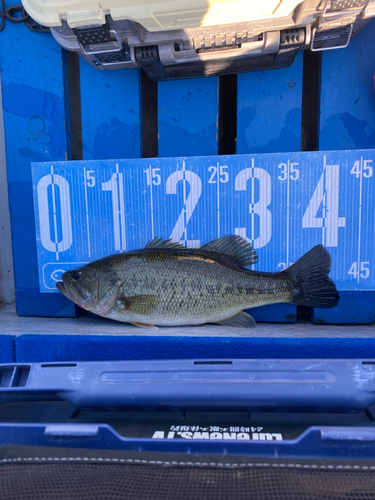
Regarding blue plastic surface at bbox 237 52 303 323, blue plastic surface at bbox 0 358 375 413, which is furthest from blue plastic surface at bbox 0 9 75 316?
blue plastic surface at bbox 237 52 303 323

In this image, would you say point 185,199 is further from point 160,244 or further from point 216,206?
point 160,244

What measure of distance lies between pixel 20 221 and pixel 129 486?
59.2 inches

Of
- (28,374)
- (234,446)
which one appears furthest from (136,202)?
(234,446)

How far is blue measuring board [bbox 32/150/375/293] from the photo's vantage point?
1604mm

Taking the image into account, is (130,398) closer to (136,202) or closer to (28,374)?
(28,374)

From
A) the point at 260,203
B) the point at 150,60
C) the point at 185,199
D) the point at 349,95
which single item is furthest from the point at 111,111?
the point at 349,95

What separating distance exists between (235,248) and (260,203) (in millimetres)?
291

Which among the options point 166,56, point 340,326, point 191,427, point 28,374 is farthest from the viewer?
point 340,326

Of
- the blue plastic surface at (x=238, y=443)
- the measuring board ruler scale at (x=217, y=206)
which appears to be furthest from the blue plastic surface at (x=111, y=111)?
the blue plastic surface at (x=238, y=443)

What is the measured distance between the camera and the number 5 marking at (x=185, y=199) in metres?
1.66

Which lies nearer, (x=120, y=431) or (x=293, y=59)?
(x=120, y=431)

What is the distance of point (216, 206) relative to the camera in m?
1.66

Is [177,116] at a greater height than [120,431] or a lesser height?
greater

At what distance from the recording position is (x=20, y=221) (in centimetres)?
176
